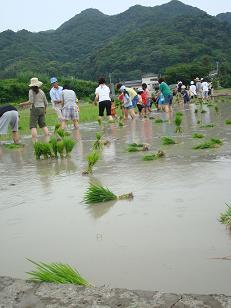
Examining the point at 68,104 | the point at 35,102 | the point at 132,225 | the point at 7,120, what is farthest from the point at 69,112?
the point at 132,225

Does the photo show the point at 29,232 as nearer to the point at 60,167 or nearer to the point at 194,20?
the point at 60,167

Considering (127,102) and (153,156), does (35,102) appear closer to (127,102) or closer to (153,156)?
(153,156)

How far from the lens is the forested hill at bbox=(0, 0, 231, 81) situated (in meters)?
96.1

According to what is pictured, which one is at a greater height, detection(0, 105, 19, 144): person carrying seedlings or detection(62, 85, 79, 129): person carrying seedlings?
detection(62, 85, 79, 129): person carrying seedlings

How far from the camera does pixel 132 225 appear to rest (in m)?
2.87

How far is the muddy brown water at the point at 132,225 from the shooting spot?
214 cm

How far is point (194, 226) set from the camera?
273cm

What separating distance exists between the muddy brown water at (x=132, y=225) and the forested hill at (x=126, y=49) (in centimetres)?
7880

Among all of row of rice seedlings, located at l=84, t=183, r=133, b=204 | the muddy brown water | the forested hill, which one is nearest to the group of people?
the muddy brown water

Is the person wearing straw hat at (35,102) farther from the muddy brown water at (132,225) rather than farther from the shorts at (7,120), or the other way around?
the muddy brown water at (132,225)

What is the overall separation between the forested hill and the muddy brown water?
259 feet

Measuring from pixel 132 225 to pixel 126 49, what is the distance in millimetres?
107253

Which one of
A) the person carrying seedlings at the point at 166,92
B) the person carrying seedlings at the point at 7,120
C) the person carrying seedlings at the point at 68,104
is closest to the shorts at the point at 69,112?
the person carrying seedlings at the point at 68,104

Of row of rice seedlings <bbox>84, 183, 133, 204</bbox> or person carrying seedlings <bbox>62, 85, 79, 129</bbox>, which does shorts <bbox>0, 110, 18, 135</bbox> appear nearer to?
person carrying seedlings <bbox>62, 85, 79, 129</bbox>
